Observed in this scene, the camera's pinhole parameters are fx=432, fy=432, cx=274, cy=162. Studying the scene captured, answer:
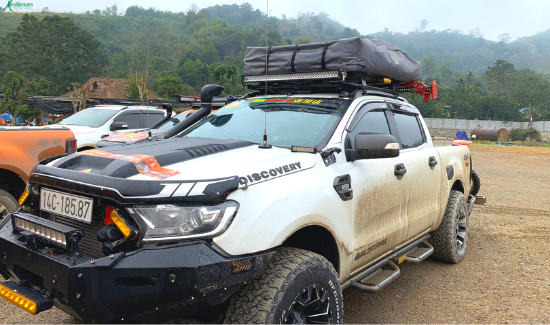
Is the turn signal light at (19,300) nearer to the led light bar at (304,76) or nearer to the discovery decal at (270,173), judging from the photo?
the discovery decal at (270,173)

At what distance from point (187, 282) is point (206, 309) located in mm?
356

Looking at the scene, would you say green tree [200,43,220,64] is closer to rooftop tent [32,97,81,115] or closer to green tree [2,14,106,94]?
rooftop tent [32,97,81,115]

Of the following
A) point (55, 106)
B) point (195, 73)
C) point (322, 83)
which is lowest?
point (55, 106)

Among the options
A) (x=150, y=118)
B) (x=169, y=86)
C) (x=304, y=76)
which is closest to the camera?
(x=304, y=76)

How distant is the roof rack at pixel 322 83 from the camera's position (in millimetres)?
3750

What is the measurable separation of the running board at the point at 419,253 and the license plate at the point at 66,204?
112 inches

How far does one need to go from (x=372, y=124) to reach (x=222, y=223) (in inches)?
79.7

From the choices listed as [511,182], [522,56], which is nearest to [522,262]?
[511,182]

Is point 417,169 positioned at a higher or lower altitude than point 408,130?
lower

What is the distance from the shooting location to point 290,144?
10.5 ft

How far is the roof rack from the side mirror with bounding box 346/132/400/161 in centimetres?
77

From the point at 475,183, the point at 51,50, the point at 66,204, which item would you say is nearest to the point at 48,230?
the point at 66,204

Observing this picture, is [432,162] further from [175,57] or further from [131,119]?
[175,57]

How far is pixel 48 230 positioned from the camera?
2322 mm
